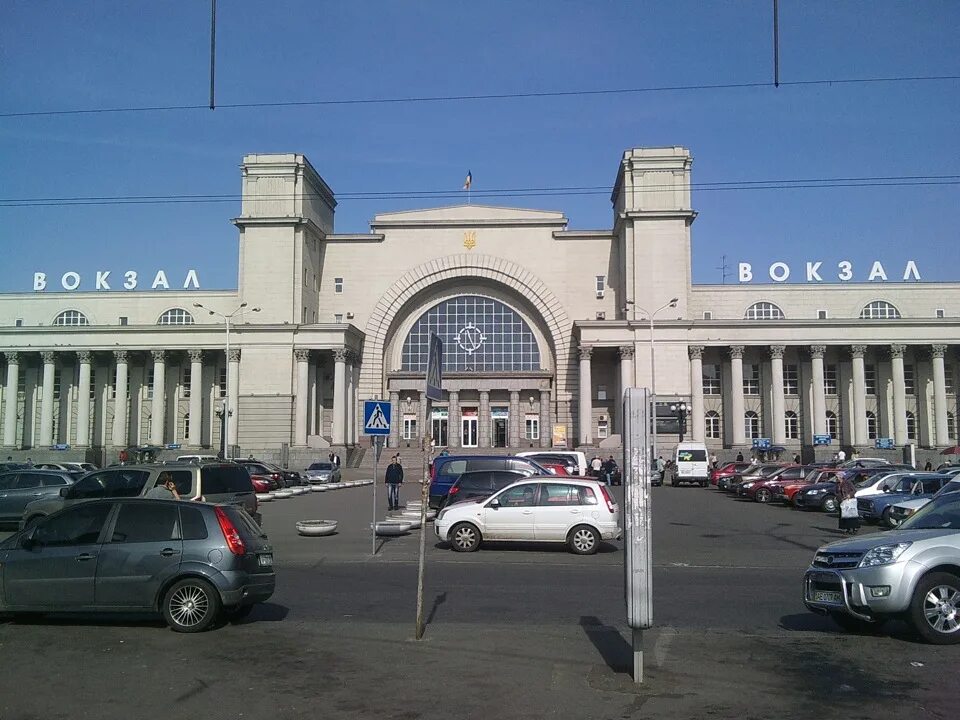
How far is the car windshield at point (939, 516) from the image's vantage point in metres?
10.3

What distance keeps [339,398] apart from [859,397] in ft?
133

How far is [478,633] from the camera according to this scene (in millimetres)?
10141

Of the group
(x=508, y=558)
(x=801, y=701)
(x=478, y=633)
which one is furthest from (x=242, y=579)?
(x=508, y=558)

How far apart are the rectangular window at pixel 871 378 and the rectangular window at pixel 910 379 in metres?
2.44

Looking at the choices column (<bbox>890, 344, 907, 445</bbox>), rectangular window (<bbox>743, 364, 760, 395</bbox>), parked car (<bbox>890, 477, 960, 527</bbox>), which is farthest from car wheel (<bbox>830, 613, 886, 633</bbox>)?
rectangular window (<bbox>743, 364, 760, 395</bbox>)

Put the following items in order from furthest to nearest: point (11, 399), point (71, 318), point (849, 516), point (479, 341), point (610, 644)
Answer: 1. point (479, 341)
2. point (71, 318)
3. point (11, 399)
4. point (849, 516)
5. point (610, 644)

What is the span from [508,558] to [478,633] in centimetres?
776

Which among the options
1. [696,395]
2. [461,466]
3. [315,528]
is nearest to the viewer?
[315,528]

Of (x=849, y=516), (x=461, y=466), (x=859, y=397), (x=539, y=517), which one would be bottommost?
(x=849, y=516)

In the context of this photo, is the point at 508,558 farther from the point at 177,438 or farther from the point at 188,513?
the point at 177,438

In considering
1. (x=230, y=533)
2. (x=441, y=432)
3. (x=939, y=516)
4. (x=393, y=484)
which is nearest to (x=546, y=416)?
(x=441, y=432)

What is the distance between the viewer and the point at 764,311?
71562 millimetres

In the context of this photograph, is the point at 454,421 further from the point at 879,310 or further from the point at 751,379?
the point at 879,310

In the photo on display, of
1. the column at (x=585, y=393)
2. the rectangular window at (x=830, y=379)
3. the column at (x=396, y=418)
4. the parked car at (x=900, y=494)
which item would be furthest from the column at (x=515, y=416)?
the parked car at (x=900, y=494)
